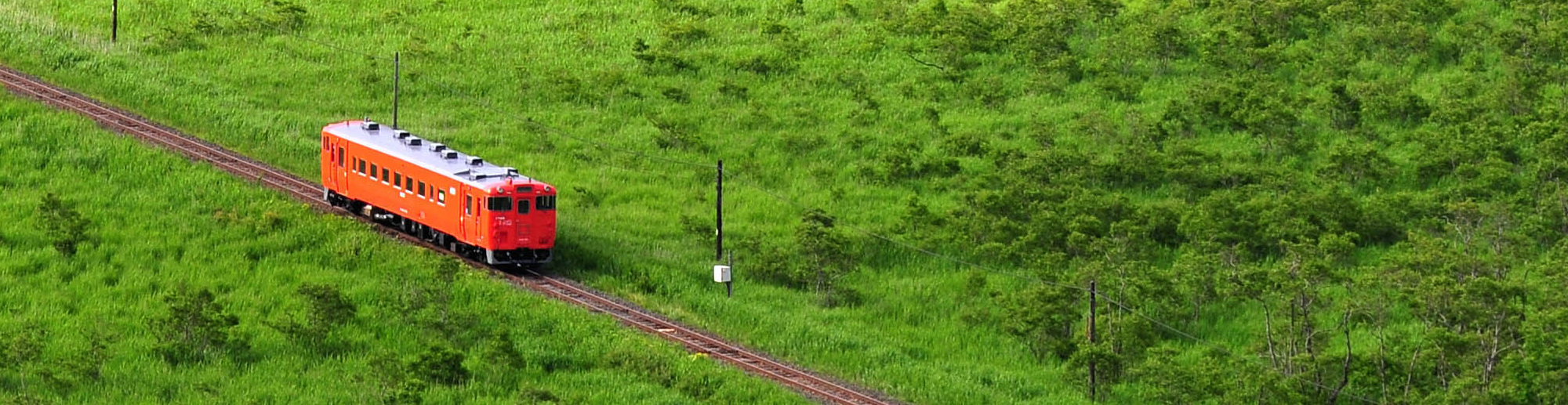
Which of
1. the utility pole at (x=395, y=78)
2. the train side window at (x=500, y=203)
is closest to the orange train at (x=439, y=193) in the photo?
the train side window at (x=500, y=203)

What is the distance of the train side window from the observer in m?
45.2

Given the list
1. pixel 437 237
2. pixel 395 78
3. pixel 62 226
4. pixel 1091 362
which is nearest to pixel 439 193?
pixel 437 237

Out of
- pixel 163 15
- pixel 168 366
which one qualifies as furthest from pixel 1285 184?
pixel 163 15

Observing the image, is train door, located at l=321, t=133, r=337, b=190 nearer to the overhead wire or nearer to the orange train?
the orange train

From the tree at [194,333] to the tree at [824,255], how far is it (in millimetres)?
12378

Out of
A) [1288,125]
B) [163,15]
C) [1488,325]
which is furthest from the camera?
[163,15]

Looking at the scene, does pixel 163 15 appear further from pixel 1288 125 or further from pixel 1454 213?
pixel 1454 213

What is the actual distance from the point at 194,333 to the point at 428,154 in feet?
29.6

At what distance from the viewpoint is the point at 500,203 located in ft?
149

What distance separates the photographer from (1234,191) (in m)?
53.4

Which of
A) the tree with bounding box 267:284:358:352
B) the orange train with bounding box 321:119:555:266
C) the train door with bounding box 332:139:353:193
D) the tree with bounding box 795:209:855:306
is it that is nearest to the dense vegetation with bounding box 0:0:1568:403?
the tree with bounding box 795:209:855:306

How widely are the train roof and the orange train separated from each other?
2cm

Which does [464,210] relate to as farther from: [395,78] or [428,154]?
[395,78]

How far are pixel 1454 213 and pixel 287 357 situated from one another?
26.9 m
